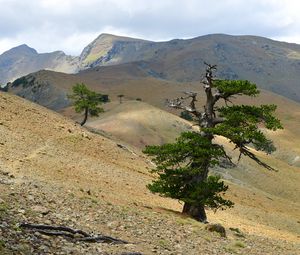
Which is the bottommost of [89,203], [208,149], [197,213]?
[197,213]

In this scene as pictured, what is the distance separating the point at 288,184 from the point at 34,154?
60.1 m

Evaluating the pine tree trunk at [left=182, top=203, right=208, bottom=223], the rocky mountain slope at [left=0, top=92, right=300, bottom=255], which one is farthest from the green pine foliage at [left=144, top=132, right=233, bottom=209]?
the rocky mountain slope at [left=0, top=92, right=300, bottom=255]

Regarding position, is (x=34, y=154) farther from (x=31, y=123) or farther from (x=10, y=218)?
(x=10, y=218)

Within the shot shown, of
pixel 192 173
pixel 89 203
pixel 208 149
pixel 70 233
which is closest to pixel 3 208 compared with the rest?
pixel 70 233

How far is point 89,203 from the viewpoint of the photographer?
22.3 m

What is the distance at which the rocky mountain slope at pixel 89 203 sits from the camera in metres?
15.9

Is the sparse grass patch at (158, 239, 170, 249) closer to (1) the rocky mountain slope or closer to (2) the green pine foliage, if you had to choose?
(1) the rocky mountain slope

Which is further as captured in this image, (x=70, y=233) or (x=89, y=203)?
(x=89, y=203)

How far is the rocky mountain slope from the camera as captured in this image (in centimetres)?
1585

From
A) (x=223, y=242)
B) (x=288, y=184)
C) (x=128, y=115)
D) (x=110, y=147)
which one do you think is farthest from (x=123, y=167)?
(x=128, y=115)

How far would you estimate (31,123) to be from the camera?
48.0m

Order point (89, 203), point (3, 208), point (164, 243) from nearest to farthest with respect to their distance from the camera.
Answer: point (3, 208), point (164, 243), point (89, 203)

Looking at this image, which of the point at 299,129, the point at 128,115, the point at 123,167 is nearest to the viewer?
the point at 123,167

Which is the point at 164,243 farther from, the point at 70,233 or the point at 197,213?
the point at 197,213
